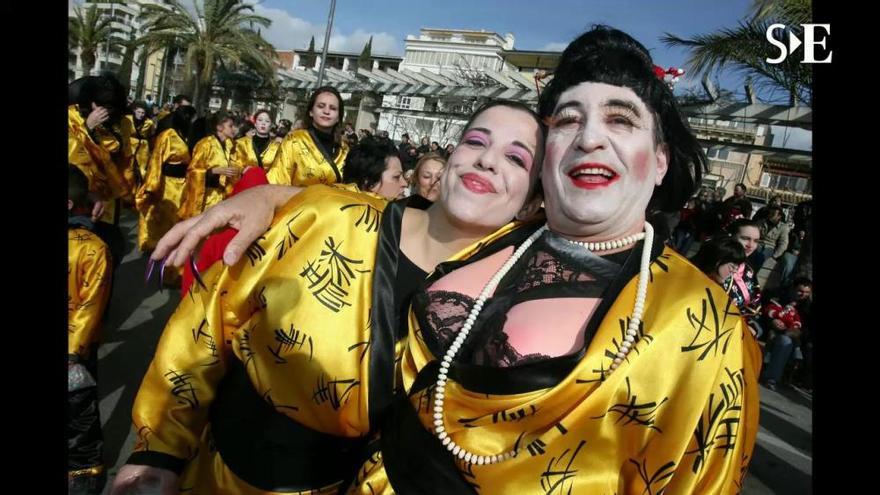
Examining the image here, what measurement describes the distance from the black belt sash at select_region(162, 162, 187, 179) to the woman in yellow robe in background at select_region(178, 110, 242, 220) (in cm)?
35

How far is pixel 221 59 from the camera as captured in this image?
65.7ft

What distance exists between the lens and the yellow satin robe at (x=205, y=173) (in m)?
5.88

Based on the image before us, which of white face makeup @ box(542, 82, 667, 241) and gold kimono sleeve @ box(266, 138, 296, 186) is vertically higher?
white face makeup @ box(542, 82, 667, 241)

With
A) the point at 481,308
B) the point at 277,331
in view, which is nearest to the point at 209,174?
the point at 277,331

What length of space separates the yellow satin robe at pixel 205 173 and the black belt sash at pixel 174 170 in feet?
1.16

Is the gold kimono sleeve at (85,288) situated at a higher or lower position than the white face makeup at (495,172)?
lower

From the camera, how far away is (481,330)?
4.23 ft

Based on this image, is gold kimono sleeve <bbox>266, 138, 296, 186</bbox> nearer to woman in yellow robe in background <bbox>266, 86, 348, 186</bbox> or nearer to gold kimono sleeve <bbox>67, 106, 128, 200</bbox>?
woman in yellow robe in background <bbox>266, 86, 348, 186</bbox>

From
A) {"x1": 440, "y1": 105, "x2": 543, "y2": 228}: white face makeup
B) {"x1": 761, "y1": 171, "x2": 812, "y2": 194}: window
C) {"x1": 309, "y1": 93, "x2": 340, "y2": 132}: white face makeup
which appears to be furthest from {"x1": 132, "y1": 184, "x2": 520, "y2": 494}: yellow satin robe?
{"x1": 761, "y1": 171, "x2": 812, "y2": 194}: window

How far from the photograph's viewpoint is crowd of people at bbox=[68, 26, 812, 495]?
110cm

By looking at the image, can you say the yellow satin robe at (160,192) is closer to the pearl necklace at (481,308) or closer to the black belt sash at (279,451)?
the black belt sash at (279,451)

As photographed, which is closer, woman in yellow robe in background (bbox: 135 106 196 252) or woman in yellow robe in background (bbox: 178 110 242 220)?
woman in yellow robe in background (bbox: 178 110 242 220)

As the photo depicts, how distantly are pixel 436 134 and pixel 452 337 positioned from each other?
15182mm

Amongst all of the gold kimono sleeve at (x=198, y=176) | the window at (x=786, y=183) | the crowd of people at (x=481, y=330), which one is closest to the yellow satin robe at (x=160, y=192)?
the gold kimono sleeve at (x=198, y=176)
